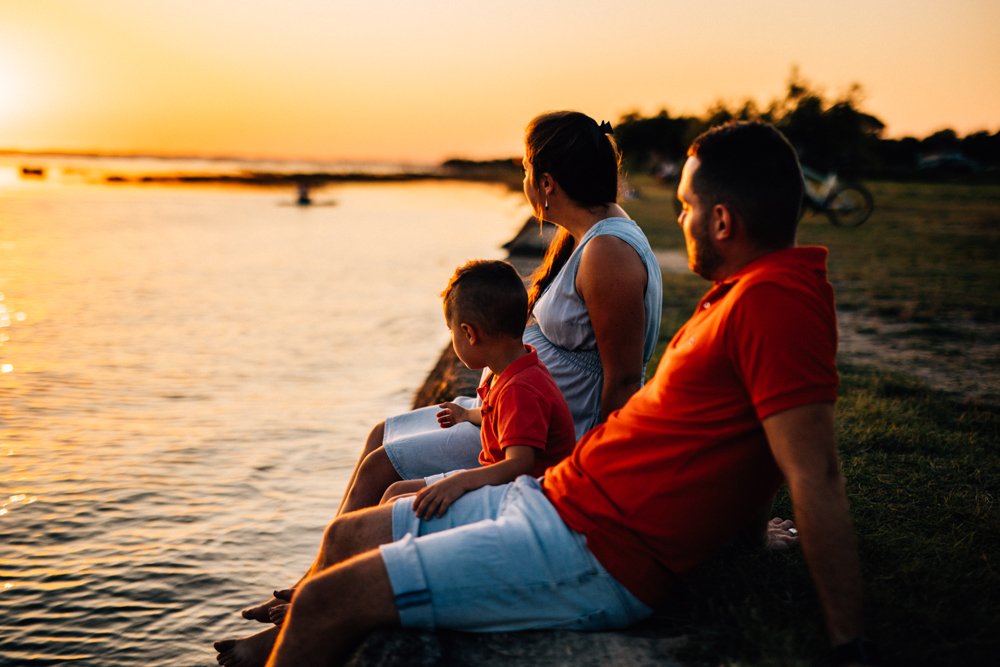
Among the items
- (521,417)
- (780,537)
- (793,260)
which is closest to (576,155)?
(521,417)

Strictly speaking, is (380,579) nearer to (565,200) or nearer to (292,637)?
(292,637)

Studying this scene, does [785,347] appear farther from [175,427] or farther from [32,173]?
[32,173]

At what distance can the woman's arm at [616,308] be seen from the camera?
289 centimetres

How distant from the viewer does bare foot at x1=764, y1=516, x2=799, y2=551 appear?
2.81 m

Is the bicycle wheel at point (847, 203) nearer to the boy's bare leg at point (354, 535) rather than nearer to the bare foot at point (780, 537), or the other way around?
the bare foot at point (780, 537)

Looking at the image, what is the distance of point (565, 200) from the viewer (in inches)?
123

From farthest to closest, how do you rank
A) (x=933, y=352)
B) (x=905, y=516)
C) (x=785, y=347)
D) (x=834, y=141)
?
1. (x=834, y=141)
2. (x=933, y=352)
3. (x=905, y=516)
4. (x=785, y=347)

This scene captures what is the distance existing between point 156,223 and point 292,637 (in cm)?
2680

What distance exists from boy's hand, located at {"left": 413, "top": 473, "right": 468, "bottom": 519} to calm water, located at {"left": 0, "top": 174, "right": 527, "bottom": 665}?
1.62 meters

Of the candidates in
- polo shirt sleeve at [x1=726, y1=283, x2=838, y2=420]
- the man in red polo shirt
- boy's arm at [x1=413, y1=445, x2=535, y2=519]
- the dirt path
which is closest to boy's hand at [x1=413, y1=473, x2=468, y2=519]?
boy's arm at [x1=413, y1=445, x2=535, y2=519]

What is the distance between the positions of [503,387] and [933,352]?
5637 mm

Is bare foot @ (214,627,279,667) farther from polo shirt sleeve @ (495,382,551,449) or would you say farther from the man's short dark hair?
the man's short dark hair

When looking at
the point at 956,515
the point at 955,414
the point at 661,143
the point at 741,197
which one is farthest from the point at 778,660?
the point at 661,143

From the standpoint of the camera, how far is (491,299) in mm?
2742
